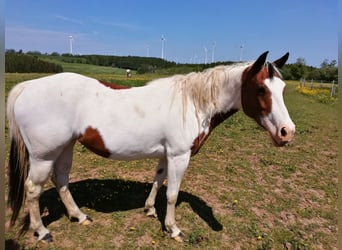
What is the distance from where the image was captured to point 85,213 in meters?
3.81

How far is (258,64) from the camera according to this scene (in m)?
2.78

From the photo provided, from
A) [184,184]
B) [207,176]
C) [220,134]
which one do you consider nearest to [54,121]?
[184,184]

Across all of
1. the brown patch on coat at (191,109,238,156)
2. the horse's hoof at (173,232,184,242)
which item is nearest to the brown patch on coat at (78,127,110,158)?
the brown patch on coat at (191,109,238,156)

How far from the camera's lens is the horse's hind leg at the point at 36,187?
2.94 meters

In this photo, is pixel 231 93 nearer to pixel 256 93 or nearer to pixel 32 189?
pixel 256 93

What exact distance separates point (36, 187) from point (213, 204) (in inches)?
106

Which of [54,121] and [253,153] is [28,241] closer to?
[54,121]

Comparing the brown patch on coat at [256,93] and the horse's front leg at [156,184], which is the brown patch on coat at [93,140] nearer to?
the horse's front leg at [156,184]

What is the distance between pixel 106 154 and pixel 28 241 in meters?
1.45

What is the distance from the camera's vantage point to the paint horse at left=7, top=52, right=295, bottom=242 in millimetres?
2816

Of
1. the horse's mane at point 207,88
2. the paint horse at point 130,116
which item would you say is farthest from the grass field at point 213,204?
the horse's mane at point 207,88

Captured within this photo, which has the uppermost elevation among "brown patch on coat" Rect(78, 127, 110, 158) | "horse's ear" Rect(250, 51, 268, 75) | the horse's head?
"horse's ear" Rect(250, 51, 268, 75)

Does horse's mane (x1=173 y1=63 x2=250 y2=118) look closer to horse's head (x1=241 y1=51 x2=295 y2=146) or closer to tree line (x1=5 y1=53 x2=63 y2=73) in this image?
horse's head (x1=241 y1=51 x2=295 y2=146)

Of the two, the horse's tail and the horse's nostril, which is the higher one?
the horse's nostril
